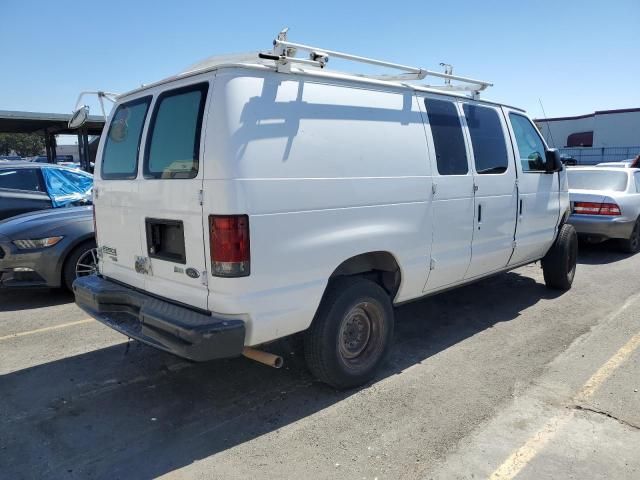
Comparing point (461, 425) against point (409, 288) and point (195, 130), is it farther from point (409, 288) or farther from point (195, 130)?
point (195, 130)

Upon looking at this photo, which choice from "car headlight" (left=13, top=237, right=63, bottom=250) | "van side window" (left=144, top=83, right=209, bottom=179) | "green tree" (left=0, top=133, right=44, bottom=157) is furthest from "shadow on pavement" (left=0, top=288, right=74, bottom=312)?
"green tree" (left=0, top=133, right=44, bottom=157)

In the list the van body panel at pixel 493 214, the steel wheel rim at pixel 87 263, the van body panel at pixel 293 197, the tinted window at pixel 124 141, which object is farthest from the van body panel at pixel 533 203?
the steel wheel rim at pixel 87 263

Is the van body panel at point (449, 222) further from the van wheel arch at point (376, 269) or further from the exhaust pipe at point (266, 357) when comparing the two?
the exhaust pipe at point (266, 357)

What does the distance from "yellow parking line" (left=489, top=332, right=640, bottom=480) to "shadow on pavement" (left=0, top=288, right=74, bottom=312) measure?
210 inches

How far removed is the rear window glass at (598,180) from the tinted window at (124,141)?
8.17 m

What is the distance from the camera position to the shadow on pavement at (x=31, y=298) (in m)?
6.05

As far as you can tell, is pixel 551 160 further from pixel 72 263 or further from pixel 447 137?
pixel 72 263

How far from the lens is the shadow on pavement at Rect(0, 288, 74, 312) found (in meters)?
6.05

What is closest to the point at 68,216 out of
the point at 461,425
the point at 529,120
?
the point at 461,425

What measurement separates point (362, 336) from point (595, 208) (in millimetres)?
6519

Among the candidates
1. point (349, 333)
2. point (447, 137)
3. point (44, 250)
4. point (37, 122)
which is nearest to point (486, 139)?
point (447, 137)

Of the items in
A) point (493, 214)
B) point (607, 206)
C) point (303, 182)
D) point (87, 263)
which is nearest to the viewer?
point (303, 182)

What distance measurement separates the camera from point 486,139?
4945 mm

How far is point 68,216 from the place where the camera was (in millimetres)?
6246
